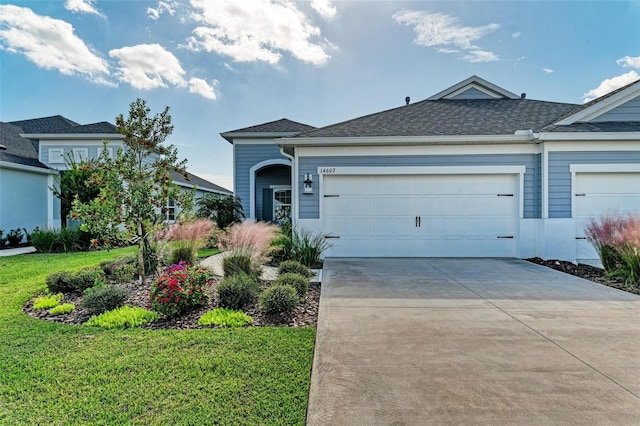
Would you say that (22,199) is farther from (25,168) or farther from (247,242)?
(247,242)

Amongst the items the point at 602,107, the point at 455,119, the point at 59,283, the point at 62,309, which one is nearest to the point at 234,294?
the point at 62,309

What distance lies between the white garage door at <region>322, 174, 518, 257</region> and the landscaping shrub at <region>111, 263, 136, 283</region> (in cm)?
456

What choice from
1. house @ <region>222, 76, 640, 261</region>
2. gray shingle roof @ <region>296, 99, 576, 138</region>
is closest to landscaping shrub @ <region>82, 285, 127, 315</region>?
house @ <region>222, 76, 640, 261</region>

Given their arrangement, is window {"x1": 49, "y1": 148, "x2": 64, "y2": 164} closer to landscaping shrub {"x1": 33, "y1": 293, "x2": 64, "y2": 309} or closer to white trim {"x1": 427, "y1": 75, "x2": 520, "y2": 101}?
landscaping shrub {"x1": 33, "y1": 293, "x2": 64, "y2": 309}

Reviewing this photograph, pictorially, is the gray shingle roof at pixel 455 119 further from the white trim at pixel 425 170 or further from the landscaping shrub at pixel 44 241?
the landscaping shrub at pixel 44 241

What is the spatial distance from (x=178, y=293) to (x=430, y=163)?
6.83 meters

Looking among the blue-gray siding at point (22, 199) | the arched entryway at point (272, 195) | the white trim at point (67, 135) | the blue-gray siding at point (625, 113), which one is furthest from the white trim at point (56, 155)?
the blue-gray siding at point (625, 113)

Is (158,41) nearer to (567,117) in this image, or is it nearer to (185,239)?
(185,239)

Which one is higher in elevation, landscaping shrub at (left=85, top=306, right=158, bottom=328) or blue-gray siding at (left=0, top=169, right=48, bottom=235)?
blue-gray siding at (left=0, top=169, right=48, bottom=235)

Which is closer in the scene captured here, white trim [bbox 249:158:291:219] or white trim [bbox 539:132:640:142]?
white trim [bbox 539:132:640:142]

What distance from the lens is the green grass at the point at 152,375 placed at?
2.08 metres

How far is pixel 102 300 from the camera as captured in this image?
4.09 m

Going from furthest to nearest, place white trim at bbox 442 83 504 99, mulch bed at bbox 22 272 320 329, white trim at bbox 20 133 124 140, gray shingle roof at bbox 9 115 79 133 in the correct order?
gray shingle roof at bbox 9 115 79 133 → white trim at bbox 20 133 124 140 → white trim at bbox 442 83 504 99 → mulch bed at bbox 22 272 320 329

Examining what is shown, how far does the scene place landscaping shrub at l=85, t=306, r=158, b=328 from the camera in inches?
146
